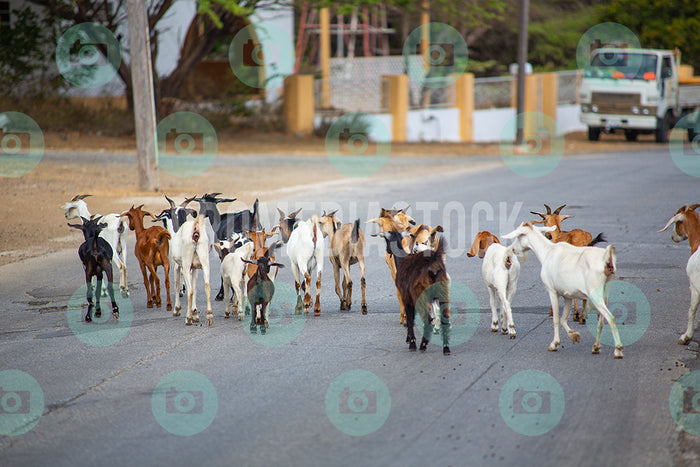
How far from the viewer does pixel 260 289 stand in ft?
24.1

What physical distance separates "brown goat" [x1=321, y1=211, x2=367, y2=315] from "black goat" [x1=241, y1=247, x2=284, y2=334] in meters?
0.90

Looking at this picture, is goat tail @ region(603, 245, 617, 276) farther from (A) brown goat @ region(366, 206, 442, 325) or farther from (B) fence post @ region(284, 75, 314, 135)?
(B) fence post @ region(284, 75, 314, 135)

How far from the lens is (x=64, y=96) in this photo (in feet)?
94.7

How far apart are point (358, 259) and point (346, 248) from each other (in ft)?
0.57

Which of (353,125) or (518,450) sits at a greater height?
(353,125)

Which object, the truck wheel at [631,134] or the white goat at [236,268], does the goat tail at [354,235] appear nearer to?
the white goat at [236,268]

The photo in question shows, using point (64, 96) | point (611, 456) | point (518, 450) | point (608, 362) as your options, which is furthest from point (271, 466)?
point (64, 96)

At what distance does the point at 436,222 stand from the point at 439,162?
40.4 ft

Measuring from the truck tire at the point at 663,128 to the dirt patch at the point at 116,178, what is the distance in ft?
1.91

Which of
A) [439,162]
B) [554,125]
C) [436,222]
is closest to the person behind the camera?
[436,222]

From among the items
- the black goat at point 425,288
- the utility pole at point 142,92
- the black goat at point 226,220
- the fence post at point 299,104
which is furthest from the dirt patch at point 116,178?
the black goat at point 425,288

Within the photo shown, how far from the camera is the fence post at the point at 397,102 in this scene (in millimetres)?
34125

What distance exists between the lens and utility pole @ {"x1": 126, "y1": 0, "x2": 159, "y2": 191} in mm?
17172

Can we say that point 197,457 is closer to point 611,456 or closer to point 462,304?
point 611,456
